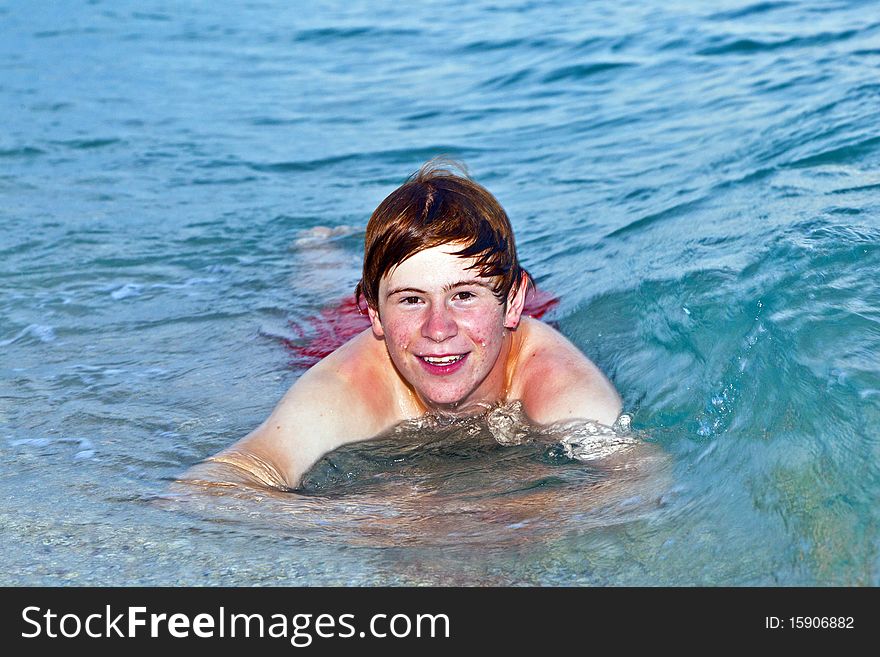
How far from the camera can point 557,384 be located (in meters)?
4.12

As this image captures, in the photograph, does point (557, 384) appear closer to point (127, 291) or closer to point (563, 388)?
point (563, 388)

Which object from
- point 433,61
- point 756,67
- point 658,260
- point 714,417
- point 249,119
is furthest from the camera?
point 433,61

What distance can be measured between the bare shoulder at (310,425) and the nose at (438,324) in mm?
553

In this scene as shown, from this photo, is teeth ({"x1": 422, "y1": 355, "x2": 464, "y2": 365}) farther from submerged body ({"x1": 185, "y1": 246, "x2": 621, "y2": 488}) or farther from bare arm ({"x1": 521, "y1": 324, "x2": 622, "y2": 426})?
bare arm ({"x1": 521, "y1": 324, "x2": 622, "y2": 426})

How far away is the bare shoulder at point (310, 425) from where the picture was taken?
149 inches

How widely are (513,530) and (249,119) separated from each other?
8017mm

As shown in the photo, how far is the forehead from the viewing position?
376 cm

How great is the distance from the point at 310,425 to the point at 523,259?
2.79 meters

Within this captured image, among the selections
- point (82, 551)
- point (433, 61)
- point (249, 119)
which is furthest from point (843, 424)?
point (433, 61)

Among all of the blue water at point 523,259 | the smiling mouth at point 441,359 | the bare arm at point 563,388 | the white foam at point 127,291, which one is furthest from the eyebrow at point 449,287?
the white foam at point 127,291

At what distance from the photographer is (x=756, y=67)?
9.82 m

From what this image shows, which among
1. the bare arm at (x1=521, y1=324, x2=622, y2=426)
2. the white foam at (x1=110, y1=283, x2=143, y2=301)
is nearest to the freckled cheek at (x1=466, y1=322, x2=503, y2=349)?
the bare arm at (x1=521, y1=324, x2=622, y2=426)
